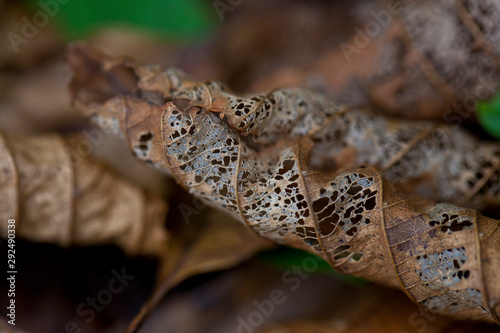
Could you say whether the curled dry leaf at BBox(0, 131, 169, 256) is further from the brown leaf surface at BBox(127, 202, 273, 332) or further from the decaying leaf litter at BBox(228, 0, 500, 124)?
the decaying leaf litter at BBox(228, 0, 500, 124)

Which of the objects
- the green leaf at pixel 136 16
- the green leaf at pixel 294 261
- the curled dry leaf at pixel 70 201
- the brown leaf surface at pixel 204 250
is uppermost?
the green leaf at pixel 136 16

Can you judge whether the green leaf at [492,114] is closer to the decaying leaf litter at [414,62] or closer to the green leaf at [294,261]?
the decaying leaf litter at [414,62]

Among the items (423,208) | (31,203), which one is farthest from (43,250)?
(423,208)

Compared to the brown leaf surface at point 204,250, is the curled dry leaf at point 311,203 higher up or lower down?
higher up

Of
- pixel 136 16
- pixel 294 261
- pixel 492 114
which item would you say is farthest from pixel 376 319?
pixel 136 16

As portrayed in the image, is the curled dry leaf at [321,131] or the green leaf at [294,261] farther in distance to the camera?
the green leaf at [294,261]

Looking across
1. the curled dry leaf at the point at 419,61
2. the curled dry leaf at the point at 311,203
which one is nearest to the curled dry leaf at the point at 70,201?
the curled dry leaf at the point at 311,203

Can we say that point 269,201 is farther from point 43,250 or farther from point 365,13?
point 365,13

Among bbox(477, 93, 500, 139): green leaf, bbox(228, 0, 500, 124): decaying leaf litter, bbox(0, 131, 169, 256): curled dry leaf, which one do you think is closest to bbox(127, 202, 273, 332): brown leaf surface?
bbox(0, 131, 169, 256): curled dry leaf
